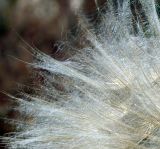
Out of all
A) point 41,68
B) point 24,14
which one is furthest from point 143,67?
point 24,14

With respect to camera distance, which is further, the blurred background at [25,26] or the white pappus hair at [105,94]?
the blurred background at [25,26]

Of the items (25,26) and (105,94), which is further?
(25,26)

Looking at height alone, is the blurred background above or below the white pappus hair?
below

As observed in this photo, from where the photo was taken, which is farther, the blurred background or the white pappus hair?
the blurred background

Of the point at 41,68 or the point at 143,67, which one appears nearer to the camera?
the point at 143,67

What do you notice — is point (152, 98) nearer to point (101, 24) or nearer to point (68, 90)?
point (68, 90)

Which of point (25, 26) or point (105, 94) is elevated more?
point (105, 94)

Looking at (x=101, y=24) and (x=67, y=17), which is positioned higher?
→ (x=101, y=24)

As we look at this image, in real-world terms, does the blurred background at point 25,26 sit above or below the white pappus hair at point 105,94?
below
